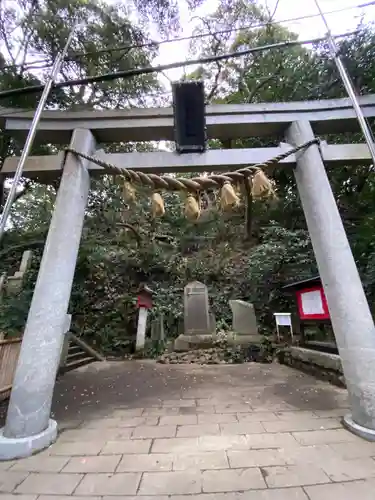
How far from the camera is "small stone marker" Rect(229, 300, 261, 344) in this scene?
299 inches

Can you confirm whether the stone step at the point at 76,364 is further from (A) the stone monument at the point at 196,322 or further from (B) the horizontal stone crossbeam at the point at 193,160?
(B) the horizontal stone crossbeam at the point at 193,160

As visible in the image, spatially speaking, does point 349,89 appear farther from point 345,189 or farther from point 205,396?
point 345,189

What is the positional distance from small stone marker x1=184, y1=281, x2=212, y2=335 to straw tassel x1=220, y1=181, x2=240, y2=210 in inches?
217

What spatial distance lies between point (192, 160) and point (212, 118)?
0.70m

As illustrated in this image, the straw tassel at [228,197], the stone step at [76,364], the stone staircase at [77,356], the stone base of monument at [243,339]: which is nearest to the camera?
the straw tassel at [228,197]

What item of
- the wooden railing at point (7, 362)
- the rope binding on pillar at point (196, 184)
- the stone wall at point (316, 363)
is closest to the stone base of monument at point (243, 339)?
the stone wall at point (316, 363)

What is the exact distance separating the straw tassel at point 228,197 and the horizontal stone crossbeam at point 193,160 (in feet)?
2.84

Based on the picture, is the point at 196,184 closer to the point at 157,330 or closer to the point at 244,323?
the point at 244,323

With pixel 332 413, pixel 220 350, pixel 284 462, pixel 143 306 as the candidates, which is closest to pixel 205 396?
pixel 332 413

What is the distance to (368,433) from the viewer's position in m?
2.54

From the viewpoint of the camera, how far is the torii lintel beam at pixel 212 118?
388cm

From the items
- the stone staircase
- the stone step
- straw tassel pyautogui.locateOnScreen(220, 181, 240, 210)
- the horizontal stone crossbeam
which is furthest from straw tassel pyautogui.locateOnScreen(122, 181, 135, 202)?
the stone staircase

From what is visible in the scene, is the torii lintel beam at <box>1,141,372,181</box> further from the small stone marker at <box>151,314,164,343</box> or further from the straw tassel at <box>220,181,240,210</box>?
the small stone marker at <box>151,314,164,343</box>

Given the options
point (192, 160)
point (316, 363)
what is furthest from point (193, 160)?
point (316, 363)
